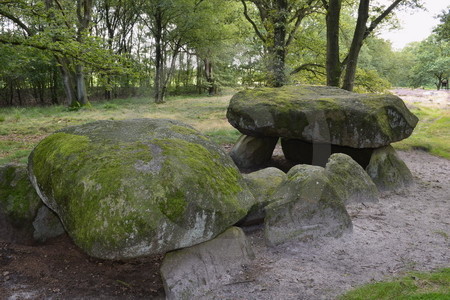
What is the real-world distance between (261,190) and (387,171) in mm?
3440

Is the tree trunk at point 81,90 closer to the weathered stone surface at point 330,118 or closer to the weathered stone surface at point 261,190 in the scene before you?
the weathered stone surface at point 330,118

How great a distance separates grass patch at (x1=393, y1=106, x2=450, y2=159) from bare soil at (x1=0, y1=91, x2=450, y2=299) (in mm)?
5890

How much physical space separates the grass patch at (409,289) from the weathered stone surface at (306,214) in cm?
126

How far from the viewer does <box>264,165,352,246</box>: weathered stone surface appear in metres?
4.71

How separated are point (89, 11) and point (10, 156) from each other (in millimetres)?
14474

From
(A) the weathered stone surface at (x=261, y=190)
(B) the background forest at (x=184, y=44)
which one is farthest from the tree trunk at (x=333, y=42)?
(A) the weathered stone surface at (x=261, y=190)

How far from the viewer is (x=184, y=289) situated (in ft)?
12.0

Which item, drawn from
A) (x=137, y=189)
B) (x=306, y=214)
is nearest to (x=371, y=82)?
(x=306, y=214)

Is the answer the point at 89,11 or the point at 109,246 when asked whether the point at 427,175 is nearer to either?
the point at 109,246

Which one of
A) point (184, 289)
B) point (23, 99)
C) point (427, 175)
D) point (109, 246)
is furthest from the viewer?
point (23, 99)

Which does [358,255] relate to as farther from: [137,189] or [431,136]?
[431,136]

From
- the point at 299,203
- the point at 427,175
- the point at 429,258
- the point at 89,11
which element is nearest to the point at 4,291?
the point at 299,203

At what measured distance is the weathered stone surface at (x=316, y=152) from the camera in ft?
26.5

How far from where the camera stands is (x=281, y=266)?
13.5 ft
